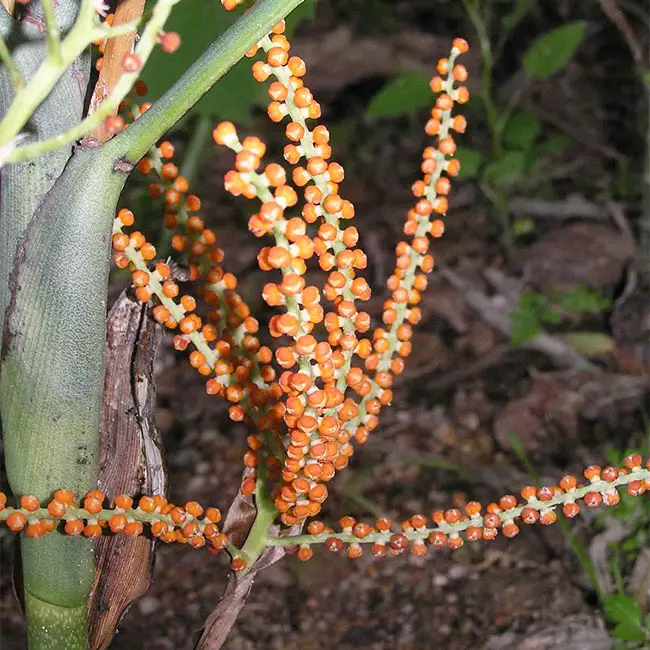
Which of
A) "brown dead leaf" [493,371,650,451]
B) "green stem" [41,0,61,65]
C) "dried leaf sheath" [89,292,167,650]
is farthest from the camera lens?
"brown dead leaf" [493,371,650,451]

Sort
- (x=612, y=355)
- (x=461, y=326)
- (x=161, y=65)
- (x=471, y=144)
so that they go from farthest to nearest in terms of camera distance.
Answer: (x=471, y=144), (x=461, y=326), (x=612, y=355), (x=161, y=65)

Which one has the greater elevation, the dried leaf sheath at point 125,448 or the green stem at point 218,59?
the green stem at point 218,59

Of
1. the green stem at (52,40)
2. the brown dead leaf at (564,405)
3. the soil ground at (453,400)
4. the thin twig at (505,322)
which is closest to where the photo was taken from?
the green stem at (52,40)

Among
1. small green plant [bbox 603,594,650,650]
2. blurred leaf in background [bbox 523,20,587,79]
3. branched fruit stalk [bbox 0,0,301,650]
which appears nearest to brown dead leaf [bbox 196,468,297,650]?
branched fruit stalk [bbox 0,0,301,650]

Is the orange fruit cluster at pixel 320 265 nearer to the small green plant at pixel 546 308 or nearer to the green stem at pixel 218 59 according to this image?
the green stem at pixel 218 59

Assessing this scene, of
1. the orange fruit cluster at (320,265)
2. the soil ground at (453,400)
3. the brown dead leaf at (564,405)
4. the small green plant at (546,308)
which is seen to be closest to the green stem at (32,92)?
the orange fruit cluster at (320,265)

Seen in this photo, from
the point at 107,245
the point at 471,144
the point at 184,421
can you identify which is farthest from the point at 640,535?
the point at 471,144

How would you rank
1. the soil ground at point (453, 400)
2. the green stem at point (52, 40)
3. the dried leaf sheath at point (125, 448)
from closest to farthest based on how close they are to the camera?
the green stem at point (52, 40) → the dried leaf sheath at point (125, 448) → the soil ground at point (453, 400)

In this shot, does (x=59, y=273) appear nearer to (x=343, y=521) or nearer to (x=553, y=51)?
(x=343, y=521)

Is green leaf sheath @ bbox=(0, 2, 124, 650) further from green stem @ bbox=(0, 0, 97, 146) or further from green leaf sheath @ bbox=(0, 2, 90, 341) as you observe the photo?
green stem @ bbox=(0, 0, 97, 146)

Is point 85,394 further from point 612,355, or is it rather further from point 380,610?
point 612,355

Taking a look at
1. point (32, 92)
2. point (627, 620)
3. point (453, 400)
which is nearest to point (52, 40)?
point (32, 92)
